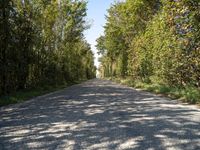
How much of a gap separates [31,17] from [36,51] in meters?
3.37

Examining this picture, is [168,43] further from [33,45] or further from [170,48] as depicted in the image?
[33,45]

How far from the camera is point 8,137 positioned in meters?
8.57

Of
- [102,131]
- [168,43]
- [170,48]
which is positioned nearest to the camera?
[102,131]

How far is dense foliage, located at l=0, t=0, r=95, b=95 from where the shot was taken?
2239 cm

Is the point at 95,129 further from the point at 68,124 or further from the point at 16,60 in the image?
the point at 16,60

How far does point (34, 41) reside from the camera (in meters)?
30.1

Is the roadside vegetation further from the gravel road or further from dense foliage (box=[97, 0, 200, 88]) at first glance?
dense foliage (box=[97, 0, 200, 88])

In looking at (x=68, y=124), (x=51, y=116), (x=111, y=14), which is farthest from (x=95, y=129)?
(x=111, y=14)

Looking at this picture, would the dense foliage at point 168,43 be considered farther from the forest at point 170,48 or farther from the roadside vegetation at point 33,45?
the roadside vegetation at point 33,45

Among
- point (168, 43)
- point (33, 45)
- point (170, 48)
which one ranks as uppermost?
point (33, 45)

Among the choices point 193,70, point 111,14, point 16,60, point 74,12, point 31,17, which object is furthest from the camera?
point 111,14

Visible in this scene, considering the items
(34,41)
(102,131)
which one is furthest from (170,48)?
(102,131)

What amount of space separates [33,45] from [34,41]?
56cm

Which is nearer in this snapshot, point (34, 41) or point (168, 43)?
point (168, 43)
